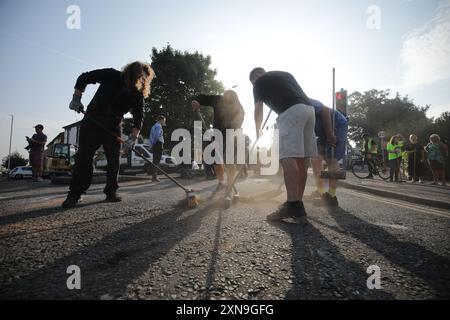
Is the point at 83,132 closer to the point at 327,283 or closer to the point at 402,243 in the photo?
the point at 327,283

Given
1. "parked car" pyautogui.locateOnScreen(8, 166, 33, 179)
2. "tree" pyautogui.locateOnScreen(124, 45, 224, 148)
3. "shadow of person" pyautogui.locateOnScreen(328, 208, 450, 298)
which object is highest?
"tree" pyautogui.locateOnScreen(124, 45, 224, 148)

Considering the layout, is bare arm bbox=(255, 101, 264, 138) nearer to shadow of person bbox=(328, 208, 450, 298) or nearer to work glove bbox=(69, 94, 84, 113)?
shadow of person bbox=(328, 208, 450, 298)

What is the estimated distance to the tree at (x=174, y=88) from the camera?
26188mm

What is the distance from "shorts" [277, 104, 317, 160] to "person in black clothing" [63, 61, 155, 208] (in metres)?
2.10

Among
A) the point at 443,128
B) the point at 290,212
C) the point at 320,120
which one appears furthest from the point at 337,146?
the point at 443,128

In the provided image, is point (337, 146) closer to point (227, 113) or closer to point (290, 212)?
point (227, 113)

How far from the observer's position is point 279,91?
298 cm

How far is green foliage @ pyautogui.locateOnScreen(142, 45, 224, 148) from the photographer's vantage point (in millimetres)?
26188

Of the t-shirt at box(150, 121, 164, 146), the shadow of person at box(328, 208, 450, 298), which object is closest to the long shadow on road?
the shadow of person at box(328, 208, 450, 298)

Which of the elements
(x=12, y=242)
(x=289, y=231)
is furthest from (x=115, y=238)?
(x=289, y=231)

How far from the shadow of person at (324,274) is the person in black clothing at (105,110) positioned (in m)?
2.80
